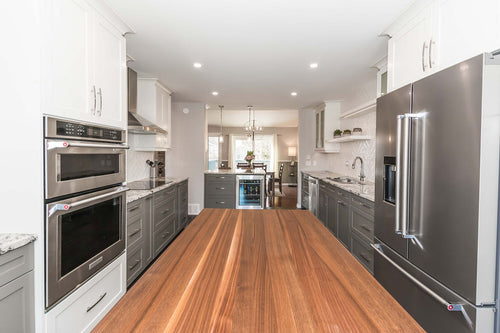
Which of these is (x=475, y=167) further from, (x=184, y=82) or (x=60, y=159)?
(x=184, y=82)

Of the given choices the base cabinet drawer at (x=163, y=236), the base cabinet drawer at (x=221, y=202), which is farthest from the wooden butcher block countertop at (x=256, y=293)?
the base cabinet drawer at (x=221, y=202)

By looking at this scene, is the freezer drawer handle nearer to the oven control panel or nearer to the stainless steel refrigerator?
the stainless steel refrigerator

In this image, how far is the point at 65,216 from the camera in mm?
1470

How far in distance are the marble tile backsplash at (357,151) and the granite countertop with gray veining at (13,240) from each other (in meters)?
3.92

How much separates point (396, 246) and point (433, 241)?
38 cm

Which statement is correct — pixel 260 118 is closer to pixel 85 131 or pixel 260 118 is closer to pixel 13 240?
pixel 85 131

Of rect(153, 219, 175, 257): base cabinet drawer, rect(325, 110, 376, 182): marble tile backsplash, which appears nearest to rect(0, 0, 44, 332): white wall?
rect(153, 219, 175, 257): base cabinet drawer

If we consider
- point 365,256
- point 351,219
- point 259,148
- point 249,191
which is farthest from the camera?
point 259,148

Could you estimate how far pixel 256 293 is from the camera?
2.69ft

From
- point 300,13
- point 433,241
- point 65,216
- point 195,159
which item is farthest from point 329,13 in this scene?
point 195,159

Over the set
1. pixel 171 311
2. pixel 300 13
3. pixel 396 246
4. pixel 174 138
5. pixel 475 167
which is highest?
pixel 300 13

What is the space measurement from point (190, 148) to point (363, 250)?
3943 millimetres

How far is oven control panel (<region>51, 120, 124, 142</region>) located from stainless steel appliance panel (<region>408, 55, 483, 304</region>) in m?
2.10

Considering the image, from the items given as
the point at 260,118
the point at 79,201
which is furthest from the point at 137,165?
the point at 260,118
